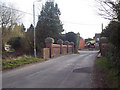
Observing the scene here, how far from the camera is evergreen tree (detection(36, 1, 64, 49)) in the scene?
3203 centimetres

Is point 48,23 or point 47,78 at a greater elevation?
point 48,23

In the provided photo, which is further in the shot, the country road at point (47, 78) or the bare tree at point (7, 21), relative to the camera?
the bare tree at point (7, 21)

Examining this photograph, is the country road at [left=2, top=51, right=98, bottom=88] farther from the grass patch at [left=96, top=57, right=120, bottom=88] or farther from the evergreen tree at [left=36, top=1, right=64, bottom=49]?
the evergreen tree at [left=36, top=1, right=64, bottom=49]

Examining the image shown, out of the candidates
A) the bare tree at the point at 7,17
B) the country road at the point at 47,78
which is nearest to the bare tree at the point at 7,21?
the bare tree at the point at 7,17

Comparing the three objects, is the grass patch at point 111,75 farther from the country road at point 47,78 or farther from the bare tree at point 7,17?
the bare tree at point 7,17

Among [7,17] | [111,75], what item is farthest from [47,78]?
[7,17]

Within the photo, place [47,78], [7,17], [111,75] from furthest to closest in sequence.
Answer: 1. [7,17]
2. [47,78]
3. [111,75]

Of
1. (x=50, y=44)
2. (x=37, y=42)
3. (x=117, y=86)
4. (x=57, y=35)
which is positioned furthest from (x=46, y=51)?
(x=117, y=86)

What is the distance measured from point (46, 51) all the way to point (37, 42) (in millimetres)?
8124

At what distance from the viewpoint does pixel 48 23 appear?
34.0m

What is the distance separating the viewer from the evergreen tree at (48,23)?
32031mm

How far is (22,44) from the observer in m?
29.4

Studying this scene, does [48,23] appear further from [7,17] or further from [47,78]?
[47,78]

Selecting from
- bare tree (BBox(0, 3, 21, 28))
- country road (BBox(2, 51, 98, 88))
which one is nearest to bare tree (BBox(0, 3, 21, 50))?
bare tree (BBox(0, 3, 21, 28))
